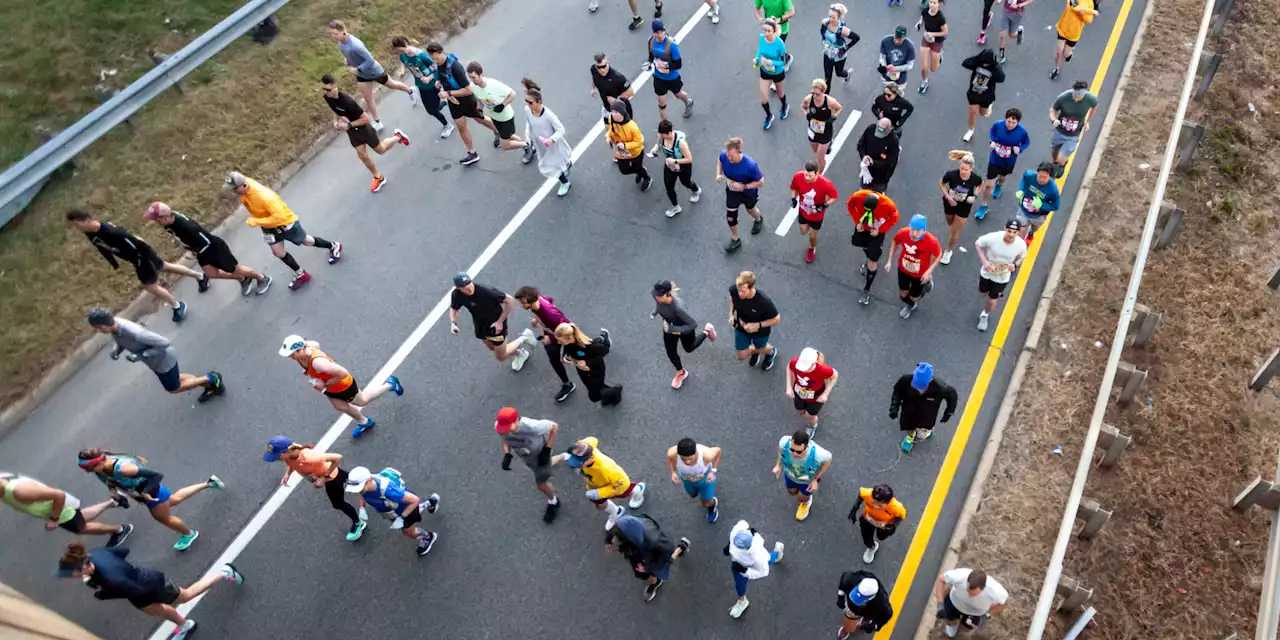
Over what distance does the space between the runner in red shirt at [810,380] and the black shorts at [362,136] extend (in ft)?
23.6

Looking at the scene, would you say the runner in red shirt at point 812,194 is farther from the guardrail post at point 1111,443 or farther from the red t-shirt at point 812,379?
the guardrail post at point 1111,443

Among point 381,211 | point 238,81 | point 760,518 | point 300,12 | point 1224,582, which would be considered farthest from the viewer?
point 300,12

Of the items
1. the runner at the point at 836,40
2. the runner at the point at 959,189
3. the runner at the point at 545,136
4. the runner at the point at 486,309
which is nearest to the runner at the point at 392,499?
the runner at the point at 486,309

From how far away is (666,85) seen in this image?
40.2ft

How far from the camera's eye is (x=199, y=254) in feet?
34.1

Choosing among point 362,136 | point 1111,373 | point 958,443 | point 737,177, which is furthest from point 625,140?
point 1111,373

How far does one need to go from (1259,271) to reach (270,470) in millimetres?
12785

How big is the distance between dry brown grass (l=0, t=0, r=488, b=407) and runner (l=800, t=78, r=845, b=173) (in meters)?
7.48

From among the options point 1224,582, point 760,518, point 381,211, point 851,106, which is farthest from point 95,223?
point 1224,582

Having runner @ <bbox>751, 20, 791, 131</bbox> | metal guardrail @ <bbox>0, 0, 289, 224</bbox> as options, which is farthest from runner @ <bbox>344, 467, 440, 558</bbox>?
metal guardrail @ <bbox>0, 0, 289, 224</bbox>

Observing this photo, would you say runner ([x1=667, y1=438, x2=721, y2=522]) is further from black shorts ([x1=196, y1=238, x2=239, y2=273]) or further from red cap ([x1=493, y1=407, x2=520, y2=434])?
black shorts ([x1=196, y1=238, x2=239, y2=273])

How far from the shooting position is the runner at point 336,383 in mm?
8727

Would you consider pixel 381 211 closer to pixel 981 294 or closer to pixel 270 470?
pixel 270 470

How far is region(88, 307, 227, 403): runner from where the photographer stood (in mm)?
9000
